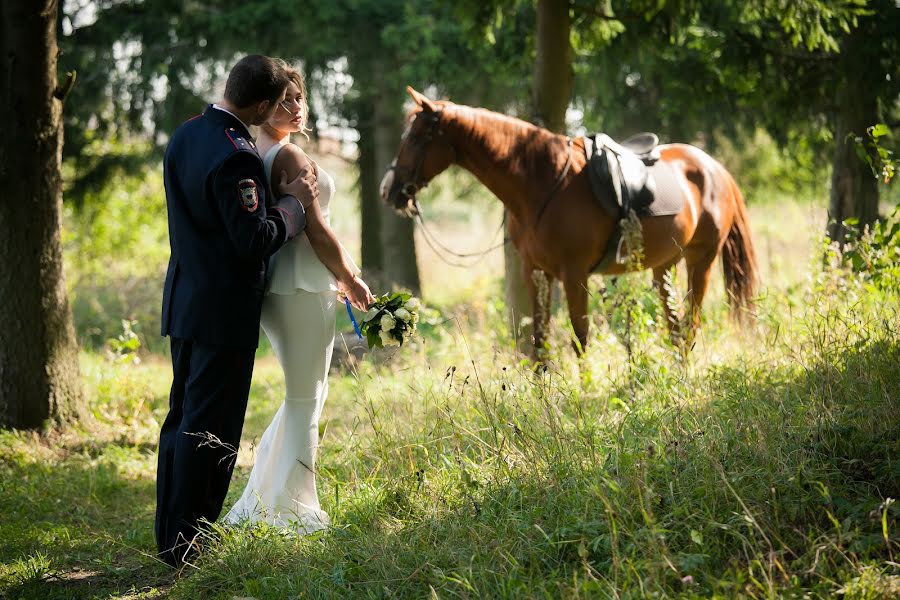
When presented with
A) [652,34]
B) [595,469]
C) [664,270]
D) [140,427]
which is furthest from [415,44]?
[595,469]

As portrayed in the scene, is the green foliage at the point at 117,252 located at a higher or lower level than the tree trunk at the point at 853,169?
lower

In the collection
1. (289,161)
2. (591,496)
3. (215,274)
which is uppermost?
(289,161)

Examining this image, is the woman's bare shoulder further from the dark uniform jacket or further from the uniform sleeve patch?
the uniform sleeve patch

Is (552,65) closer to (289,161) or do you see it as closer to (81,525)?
(289,161)

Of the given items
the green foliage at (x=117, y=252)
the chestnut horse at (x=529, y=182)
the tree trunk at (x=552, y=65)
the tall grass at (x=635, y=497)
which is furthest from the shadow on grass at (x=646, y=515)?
the green foliage at (x=117, y=252)

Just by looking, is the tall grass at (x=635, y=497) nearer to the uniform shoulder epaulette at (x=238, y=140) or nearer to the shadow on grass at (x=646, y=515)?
the shadow on grass at (x=646, y=515)

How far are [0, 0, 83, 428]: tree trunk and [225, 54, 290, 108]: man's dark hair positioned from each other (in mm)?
2816

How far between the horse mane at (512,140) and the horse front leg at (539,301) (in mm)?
724

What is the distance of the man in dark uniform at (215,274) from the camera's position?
11.8ft

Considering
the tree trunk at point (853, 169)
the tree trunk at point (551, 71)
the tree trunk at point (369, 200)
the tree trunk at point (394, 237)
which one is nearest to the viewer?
the tree trunk at point (551, 71)

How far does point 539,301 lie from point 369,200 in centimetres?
879

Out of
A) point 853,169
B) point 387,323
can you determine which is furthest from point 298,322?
point 853,169

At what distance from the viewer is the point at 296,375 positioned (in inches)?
158

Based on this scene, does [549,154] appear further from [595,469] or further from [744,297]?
[595,469]
